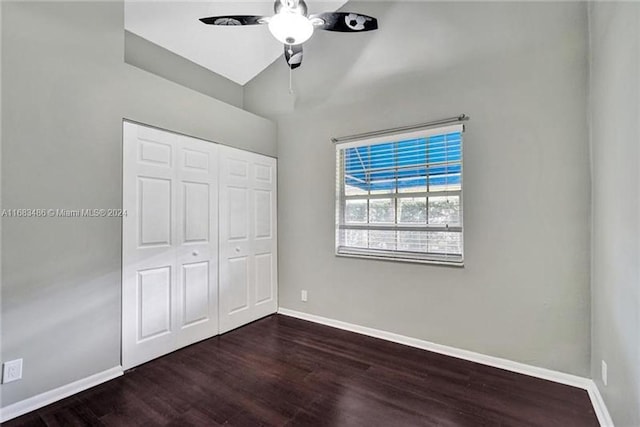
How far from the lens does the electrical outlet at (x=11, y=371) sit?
6.02 ft

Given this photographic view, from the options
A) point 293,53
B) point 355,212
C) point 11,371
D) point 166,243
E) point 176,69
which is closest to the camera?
point 11,371

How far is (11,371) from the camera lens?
1.86 metres

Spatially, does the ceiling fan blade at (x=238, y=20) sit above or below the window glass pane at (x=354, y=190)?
above

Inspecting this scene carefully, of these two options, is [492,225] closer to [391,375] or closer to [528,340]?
[528,340]

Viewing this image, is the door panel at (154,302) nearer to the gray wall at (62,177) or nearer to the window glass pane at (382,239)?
the gray wall at (62,177)

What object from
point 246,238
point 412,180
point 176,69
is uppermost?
point 176,69

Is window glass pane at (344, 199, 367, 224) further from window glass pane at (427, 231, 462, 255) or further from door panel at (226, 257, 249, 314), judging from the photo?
door panel at (226, 257, 249, 314)

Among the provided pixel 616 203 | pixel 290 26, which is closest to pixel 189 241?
pixel 290 26

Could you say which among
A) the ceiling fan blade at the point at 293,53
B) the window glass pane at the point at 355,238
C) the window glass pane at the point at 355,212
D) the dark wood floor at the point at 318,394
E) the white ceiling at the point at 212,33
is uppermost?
the white ceiling at the point at 212,33

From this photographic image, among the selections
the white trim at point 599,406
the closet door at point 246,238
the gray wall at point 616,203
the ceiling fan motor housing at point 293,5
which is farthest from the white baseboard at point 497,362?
the ceiling fan motor housing at point 293,5

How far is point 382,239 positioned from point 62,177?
2.72 meters

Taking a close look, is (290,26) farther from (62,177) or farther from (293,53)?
(62,177)

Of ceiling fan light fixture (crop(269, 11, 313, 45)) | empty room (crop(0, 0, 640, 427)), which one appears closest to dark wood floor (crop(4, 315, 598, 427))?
empty room (crop(0, 0, 640, 427))

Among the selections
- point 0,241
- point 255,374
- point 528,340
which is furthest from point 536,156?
point 0,241
